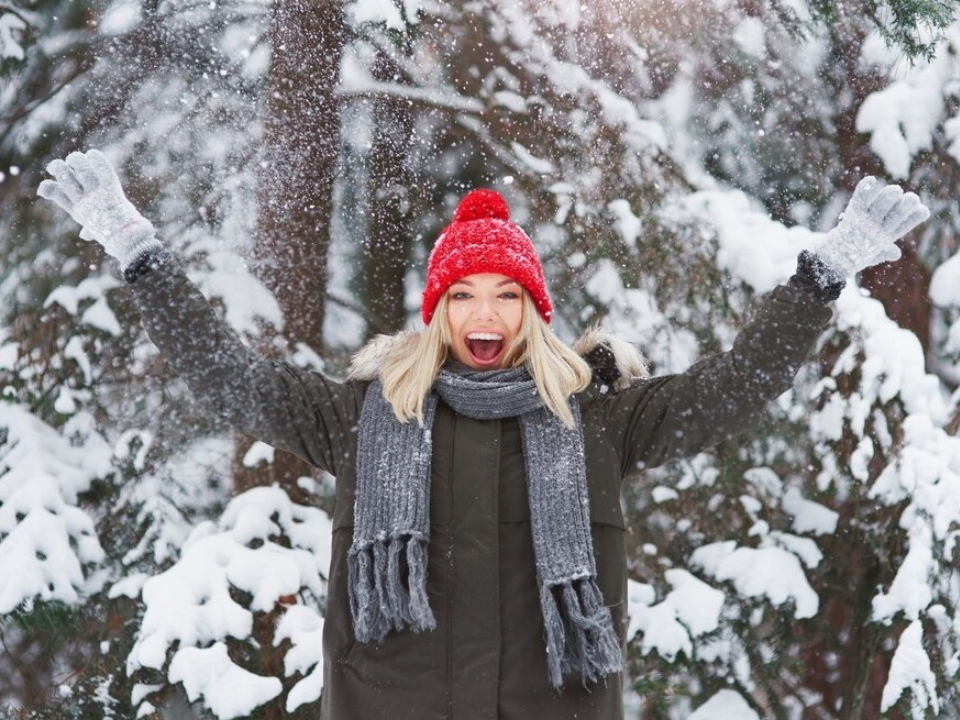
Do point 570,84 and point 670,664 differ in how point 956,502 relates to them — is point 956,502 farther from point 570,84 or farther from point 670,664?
point 570,84

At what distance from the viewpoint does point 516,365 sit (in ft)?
7.13

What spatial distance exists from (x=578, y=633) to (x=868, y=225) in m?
0.95

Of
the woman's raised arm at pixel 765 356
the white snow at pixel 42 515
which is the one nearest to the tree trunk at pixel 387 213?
the white snow at pixel 42 515

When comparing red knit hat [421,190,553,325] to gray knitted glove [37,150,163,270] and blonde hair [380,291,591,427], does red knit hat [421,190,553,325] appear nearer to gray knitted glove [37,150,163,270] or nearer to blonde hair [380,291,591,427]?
blonde hair [380,291,591,427]

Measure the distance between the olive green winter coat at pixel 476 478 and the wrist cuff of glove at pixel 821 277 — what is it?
11 mm

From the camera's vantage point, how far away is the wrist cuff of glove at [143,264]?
1935mm

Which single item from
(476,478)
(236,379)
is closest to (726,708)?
(476,478)

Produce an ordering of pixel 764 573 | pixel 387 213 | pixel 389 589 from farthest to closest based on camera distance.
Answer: pixel 387 213
pixel 764 573
pixel 389 589

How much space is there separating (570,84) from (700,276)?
87cm

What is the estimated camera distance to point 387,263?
405 centimetres

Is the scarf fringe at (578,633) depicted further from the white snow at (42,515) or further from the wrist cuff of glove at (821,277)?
the white snow at (42,515)

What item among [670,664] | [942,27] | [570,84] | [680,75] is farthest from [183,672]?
[942,27]

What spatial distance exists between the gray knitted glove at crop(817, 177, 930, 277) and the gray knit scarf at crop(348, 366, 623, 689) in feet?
1.96

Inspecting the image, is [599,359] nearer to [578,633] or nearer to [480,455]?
[480,455]
